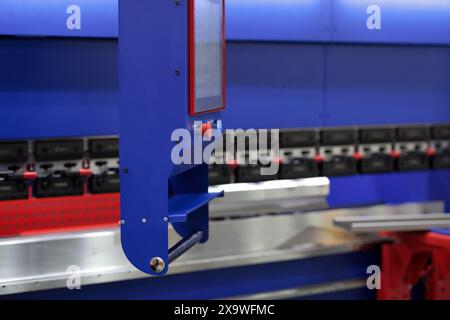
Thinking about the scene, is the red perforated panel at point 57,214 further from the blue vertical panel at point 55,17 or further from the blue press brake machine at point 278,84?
the blue vertical panel at point 55,17

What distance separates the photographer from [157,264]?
2092 millimetres

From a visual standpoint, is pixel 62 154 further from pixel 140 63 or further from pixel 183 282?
pixel 140 63

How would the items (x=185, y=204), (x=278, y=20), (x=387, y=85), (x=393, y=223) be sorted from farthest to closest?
(x=387, y=85)
(x=393, y=223)
(x=278, y=20)
(x=185, y=204)

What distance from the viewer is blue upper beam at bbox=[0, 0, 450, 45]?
3002mm

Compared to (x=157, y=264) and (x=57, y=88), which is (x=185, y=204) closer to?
(x=157, y=264)

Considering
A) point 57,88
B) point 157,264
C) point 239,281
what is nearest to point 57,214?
point 57,88

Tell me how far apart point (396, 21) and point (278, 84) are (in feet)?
2.68

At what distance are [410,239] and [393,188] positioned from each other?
0.38 m

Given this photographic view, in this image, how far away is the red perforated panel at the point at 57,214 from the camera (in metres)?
3.22

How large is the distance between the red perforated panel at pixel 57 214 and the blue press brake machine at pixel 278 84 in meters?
0.33

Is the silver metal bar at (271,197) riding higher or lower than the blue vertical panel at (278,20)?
lower

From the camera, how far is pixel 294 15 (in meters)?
3.56

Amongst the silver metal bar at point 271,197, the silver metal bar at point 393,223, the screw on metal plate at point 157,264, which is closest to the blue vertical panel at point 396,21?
the silver metal bar at point 271,197

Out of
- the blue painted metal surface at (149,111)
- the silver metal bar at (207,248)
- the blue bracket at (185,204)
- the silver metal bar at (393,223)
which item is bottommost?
the silver metal bar at (207,248)
